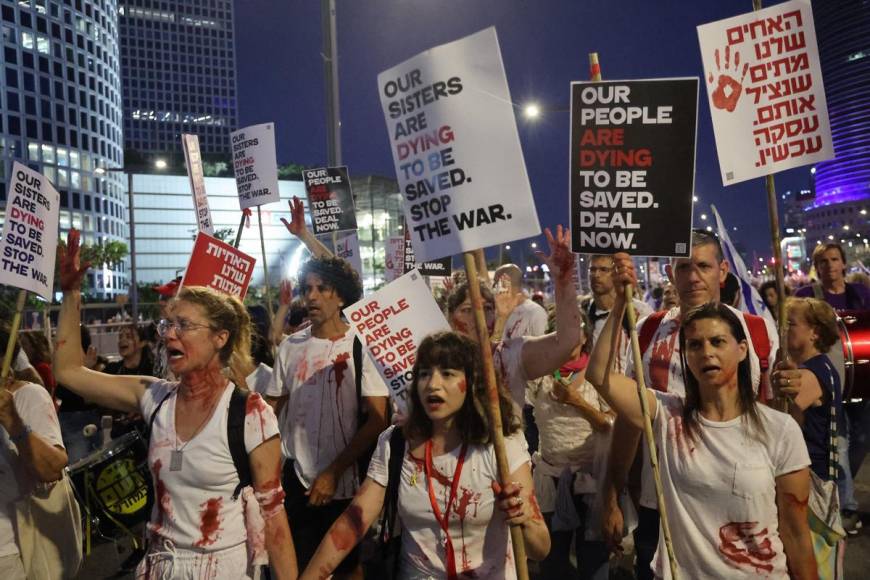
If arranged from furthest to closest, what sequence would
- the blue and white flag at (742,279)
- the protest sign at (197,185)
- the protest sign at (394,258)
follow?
the protest sign at (394,258) < the protest sign at (197,185) < the blue and white flag at (742,279)

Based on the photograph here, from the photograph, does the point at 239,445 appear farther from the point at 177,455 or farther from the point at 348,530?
the point at 348,530

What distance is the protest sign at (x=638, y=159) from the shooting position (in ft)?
11.1

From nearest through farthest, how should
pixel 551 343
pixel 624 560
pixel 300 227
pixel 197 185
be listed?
pixel 551 343, pixel 624 560, pixel 300 227, pixel 197 185

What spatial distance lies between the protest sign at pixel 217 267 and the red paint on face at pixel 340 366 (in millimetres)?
1862

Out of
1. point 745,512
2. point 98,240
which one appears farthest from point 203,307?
point 98,240

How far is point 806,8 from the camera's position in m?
4.10

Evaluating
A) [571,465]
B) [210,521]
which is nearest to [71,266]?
[210,521]

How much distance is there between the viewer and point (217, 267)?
6.11m

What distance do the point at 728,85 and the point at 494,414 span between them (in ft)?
8.14

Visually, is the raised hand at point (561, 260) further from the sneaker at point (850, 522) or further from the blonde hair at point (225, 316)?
the sneaker at point (850, 522)

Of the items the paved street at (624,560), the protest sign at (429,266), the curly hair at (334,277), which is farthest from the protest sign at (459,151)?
the protest sign at (429,266)

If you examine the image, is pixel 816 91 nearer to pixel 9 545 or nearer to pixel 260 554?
pixel 260 554

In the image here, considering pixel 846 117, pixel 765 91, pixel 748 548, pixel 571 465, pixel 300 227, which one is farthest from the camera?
pixel 846 117

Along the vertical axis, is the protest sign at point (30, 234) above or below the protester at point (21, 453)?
above
